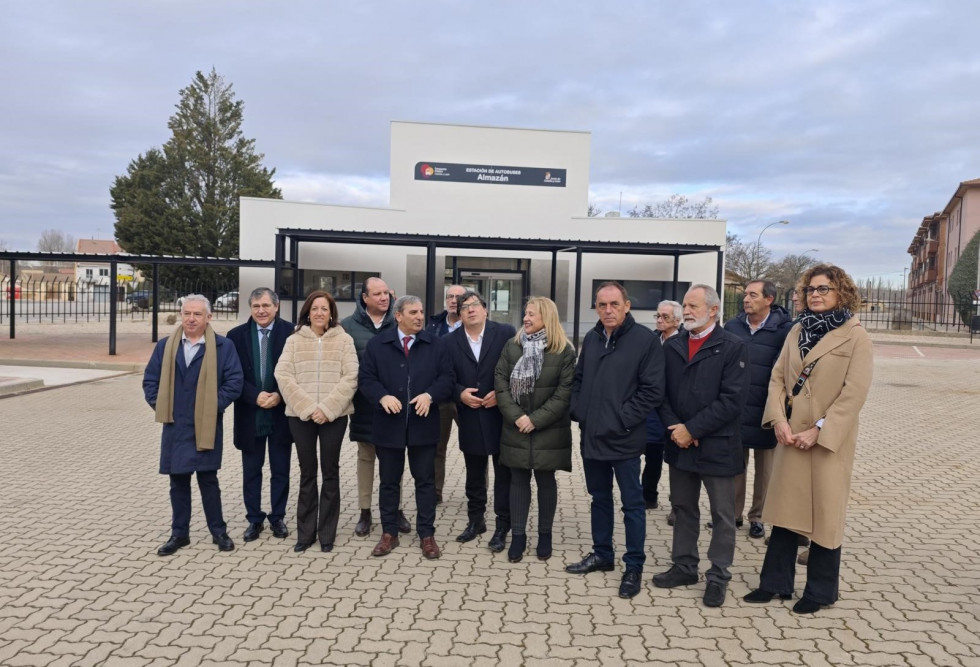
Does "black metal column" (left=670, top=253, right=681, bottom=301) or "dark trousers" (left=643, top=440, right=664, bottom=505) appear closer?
"dark trousers" (left=643, top=440, right=664, bottom=505)

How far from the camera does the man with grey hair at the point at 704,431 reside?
420 centimetres

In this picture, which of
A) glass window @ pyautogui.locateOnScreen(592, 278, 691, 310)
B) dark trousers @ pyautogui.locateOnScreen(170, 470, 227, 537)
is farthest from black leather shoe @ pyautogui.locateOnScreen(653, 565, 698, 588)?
glass window @ pyautogui.locateOnScreen(592, 278, 691, 310)

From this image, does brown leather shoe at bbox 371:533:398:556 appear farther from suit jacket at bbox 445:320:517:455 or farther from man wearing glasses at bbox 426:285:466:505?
man wearing glasses at bbox 426:285:466:505

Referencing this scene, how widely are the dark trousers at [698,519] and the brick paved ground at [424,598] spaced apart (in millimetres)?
190

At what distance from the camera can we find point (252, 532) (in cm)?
520

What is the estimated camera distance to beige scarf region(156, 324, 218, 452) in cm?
480

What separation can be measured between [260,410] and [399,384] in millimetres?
1035

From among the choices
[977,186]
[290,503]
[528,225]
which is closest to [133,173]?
[528,225]

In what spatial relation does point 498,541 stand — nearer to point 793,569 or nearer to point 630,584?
point 630,584

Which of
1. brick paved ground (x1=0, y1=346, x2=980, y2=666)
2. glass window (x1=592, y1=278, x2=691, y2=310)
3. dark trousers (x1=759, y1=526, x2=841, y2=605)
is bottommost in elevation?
brick paved ground (x1=0, y1=346, x2=980, y2=666)

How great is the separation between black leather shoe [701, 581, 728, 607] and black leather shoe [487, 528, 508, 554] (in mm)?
1454

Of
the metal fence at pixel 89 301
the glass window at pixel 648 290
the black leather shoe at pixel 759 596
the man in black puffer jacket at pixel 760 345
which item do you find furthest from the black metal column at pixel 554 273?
the black leather shoe at pixel 759 596

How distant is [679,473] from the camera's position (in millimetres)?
4441

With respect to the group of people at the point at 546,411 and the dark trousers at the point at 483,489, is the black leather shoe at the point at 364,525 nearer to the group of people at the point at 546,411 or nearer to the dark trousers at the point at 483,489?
the group of people at the point at 546,411
